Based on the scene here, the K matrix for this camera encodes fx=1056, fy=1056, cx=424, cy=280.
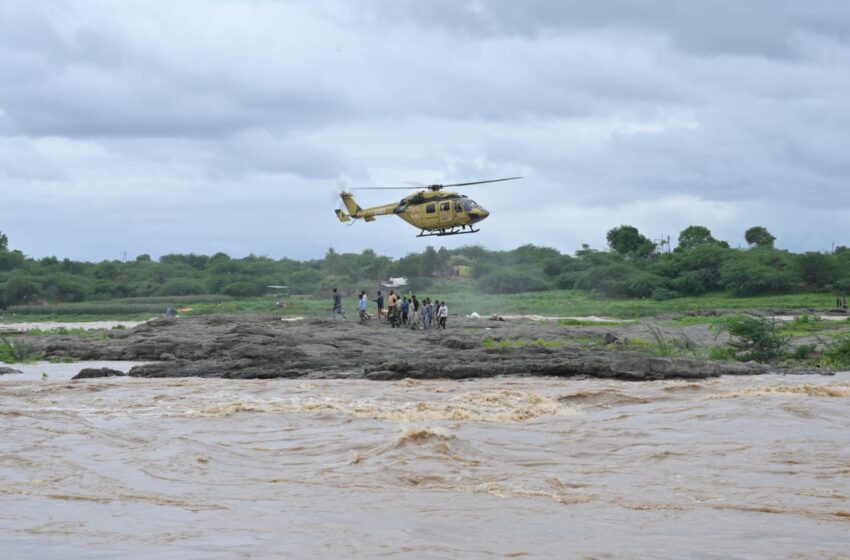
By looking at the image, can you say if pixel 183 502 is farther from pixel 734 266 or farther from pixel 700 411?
pixel 734 266

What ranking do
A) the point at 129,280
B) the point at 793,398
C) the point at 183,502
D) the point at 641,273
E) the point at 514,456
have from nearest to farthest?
the point at 183,502
the point at 514,456
the point at 793,398
the point at 641,273
the point at 129,280

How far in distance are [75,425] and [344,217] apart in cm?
3169

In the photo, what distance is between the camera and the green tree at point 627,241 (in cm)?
9212

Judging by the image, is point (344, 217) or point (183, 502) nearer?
point (183, 502)

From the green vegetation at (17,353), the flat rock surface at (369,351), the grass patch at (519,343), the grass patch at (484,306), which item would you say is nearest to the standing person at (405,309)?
the flat rock surface at (369,351)

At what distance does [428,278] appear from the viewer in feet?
265

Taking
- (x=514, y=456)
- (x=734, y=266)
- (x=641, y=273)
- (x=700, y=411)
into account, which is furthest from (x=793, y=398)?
(x=641, y=273)

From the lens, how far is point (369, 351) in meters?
29.5

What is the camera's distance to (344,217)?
4903cm

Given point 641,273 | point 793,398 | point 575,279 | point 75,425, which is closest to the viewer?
point 75,425

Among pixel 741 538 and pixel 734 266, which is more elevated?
pixel 734 266

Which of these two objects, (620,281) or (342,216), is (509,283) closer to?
(620,281)

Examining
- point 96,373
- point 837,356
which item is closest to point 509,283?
point 837,356

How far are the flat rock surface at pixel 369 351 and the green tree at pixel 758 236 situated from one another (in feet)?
204
